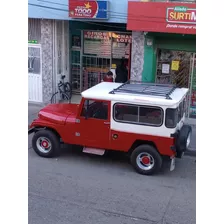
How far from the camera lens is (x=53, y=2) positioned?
488 inches

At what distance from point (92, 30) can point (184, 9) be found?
4.21 m

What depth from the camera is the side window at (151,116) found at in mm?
7789

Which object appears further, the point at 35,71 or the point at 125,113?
the point at 35,71

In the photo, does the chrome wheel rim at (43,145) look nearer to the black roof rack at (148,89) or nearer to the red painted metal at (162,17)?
the black roof rack at (148,89)

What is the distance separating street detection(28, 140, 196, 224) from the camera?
6.32m

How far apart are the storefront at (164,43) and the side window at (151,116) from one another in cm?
389

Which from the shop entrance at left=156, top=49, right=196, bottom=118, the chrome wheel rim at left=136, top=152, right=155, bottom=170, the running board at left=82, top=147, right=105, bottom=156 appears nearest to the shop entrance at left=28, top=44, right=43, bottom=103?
the shop entrance at left=156, top=49, right=196, bottom=118

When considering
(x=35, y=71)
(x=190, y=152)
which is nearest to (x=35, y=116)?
(x=35, y=71)

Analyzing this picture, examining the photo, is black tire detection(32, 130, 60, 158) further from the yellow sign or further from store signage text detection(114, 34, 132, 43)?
store signage text detection(114, 34, 132, 43)

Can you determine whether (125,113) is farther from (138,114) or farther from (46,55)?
(46,55)

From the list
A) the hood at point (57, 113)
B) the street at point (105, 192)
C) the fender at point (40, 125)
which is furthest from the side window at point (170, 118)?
the fender at point (40, 125)

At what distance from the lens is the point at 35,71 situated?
13.6 metres

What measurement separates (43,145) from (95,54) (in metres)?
→ 5.96

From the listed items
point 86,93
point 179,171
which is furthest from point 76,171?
point 179,171
